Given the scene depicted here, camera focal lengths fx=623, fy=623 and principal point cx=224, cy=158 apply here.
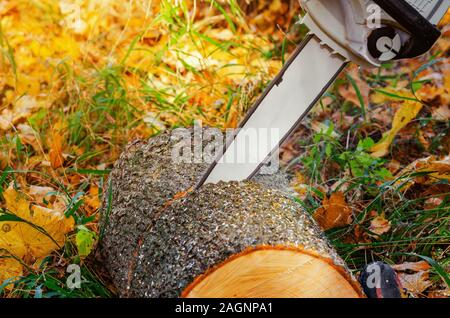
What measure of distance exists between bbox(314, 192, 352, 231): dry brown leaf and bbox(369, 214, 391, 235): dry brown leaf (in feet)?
0.29

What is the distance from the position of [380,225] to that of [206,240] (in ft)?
2.65

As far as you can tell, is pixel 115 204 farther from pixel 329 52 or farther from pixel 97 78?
pixel 97 78

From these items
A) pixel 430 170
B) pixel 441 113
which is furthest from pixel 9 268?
pixel 441 113

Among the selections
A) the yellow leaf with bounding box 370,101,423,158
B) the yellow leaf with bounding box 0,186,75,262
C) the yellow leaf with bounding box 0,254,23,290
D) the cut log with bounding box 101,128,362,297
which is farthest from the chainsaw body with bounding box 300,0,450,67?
the yellow leaf with bounding box 0,254,23,290

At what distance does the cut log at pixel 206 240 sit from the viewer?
1.50 meters

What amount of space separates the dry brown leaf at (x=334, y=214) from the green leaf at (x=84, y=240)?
0.77 meters

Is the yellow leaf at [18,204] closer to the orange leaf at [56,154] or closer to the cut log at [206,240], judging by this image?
the cut log at [206,240]

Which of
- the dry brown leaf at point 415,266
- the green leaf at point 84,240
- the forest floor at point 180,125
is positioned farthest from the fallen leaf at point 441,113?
the green leaf at point 84,240

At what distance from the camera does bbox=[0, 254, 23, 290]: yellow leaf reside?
1.95 metres

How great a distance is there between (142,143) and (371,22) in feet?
2.91

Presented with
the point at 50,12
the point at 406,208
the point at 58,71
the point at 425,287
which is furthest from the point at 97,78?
the point at 425,287

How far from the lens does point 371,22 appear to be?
1.72 meters

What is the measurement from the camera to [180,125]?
2.79 meters

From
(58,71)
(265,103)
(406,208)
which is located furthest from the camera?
(58,71)
